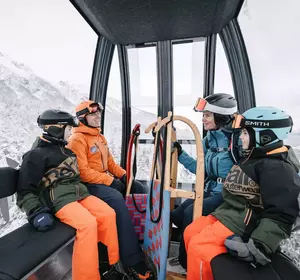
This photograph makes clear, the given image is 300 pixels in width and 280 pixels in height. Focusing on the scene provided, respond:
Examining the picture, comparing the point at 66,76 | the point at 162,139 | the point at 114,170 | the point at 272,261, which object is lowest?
the point at 272,261

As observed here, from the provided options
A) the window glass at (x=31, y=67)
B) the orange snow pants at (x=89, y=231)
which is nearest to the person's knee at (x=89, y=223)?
the orange snow pants at (x=89, y=231)

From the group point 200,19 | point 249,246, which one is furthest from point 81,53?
point 249,246

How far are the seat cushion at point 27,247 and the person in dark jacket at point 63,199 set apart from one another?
67 mm

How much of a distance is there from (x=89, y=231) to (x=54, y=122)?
0.93 m

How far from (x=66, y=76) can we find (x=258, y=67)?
2.48 meters

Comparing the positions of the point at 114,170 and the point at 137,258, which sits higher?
the point at 114,170

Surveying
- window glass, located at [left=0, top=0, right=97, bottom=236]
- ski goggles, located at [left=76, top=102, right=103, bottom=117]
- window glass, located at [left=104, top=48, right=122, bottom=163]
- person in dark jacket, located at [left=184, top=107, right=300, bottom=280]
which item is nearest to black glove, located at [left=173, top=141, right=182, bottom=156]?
person in dark jacket, located at [left=184, top=107, right=300, bottom=280]

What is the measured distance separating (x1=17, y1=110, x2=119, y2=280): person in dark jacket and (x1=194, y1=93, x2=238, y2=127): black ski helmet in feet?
3.80

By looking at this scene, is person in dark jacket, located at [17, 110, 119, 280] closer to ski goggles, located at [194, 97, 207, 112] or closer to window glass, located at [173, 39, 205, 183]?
ski goggles, located at [194, 97, 207, 112]

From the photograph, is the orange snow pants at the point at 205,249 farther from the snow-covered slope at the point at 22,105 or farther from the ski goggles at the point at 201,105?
the snow-covered slope at the point at 22,105

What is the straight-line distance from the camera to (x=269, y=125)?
1321 mm

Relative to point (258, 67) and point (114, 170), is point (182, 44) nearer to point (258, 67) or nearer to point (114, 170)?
point (258, 67)

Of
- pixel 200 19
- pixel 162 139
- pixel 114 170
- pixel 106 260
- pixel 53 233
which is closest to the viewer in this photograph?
pixel 53 233

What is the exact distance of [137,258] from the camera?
6.08 ft
